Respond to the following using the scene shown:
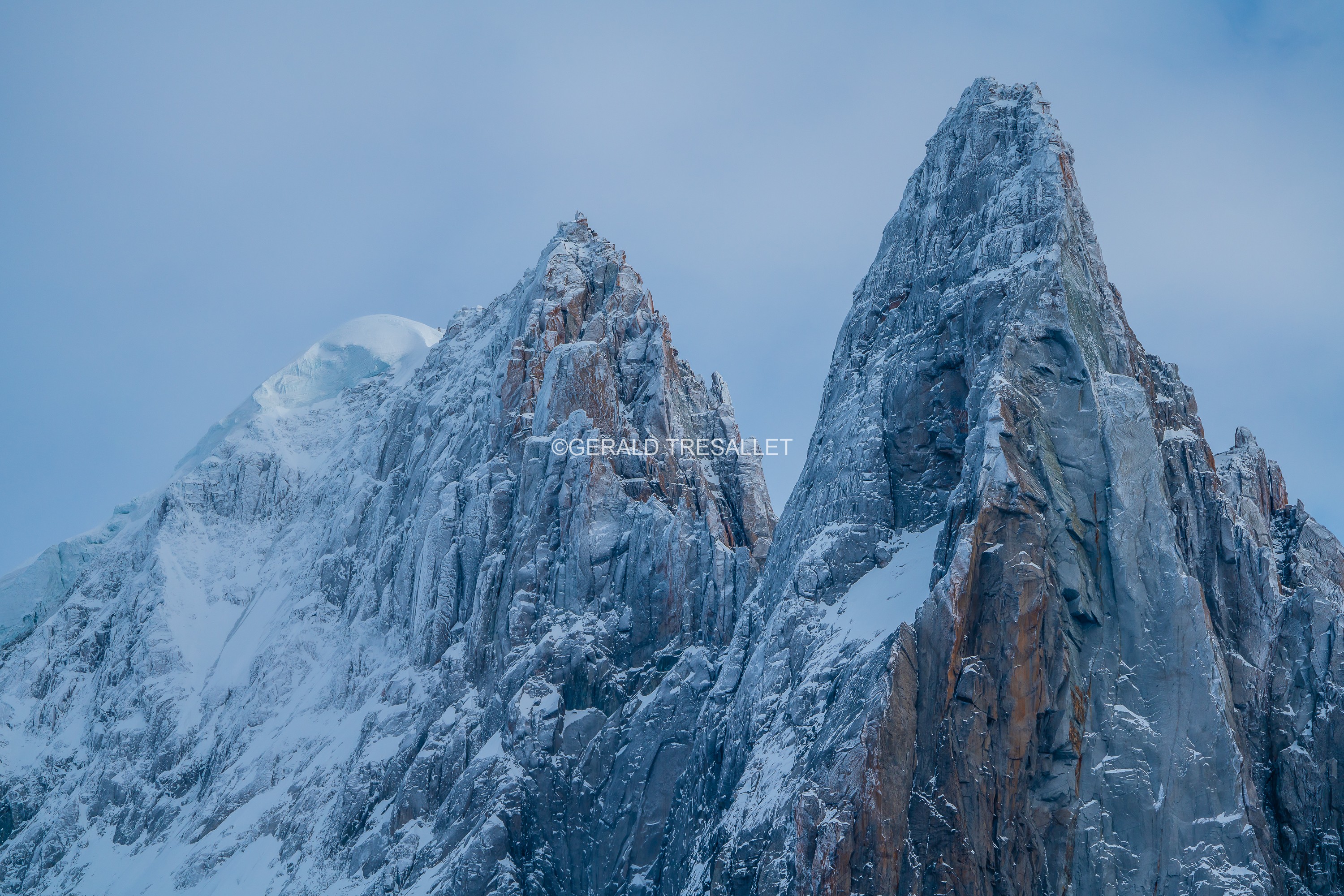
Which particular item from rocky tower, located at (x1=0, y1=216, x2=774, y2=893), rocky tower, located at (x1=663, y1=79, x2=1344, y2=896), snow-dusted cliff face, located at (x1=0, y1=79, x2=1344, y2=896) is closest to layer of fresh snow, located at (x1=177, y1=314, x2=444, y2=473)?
rocky tower, located at (x1=0, y1=216, x2=774, y2=893)

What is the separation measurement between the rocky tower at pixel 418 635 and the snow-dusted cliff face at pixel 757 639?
1.20 ft

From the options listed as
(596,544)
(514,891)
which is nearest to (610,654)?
(596,544)

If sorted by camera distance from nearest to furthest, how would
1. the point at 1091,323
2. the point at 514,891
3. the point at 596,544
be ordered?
the point at 1091,323 → the point at 514,891 → the point at 596,544

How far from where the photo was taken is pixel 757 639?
73.1m

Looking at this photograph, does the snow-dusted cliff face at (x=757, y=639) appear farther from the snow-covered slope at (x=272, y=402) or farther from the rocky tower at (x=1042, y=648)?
the snow-covered slope at (x=272, y=402)

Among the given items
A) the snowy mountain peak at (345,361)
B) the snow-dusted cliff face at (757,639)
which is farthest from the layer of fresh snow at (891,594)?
the snowy mountain peak at (345,361)

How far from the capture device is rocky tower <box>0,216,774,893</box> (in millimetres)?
81438

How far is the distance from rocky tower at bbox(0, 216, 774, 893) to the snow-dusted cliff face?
1.20ft

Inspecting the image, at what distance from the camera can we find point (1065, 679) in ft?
186

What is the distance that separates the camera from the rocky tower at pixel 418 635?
8144 cm

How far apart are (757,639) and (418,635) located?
34.6m

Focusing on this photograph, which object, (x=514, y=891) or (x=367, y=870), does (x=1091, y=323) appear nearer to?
(x=514, y=891)

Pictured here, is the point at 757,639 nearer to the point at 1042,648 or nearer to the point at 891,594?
the point at 891,594

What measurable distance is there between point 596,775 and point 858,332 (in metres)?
33.4
